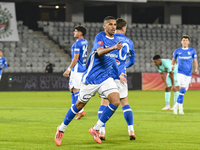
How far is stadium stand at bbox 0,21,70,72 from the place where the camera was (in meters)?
26.6

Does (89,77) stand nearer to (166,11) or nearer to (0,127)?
(0,127)

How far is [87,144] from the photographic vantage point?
602 cm

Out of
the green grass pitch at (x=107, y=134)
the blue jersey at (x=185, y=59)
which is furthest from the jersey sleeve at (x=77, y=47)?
the blue jersey at (x=185, y=59)

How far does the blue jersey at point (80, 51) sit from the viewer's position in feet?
31.3

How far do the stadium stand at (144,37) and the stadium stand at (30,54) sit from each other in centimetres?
104

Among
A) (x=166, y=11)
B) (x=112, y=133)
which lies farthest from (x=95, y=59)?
(x=166, y=11)

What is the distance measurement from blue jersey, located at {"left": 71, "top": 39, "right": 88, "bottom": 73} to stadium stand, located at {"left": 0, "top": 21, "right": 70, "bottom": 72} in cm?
1687

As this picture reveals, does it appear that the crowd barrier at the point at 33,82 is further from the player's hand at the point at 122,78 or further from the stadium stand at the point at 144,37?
the player's hand at the point at 122,78

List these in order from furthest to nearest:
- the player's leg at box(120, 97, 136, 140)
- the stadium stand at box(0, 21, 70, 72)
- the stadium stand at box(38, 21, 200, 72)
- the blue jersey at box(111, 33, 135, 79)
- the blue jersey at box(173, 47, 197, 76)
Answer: the stadium stand at box(38, 21, 200, 72)
the stadium stand at box(0, 21, 70, 72)
the blue jersey at box(173, 47, 197, 76)
the blue jersey at box(111, 33, 135, 79)
the player's leg at box(120, 97, 136, 140)

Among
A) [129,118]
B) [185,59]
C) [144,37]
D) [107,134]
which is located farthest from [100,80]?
[144,37]

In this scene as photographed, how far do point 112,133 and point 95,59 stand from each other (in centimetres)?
187

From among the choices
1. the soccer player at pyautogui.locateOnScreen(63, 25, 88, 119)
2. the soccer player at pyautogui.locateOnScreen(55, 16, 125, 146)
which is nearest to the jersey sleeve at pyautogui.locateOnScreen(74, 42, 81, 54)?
the soccer player at pyautogui.locateOnScreen(63, 25, 88, 119)

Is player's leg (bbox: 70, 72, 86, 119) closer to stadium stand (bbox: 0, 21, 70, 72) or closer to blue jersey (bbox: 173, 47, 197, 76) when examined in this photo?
blue jersey (bbox: 173, 47, 197, 76)

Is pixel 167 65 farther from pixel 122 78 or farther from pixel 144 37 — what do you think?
pixel 144 37
